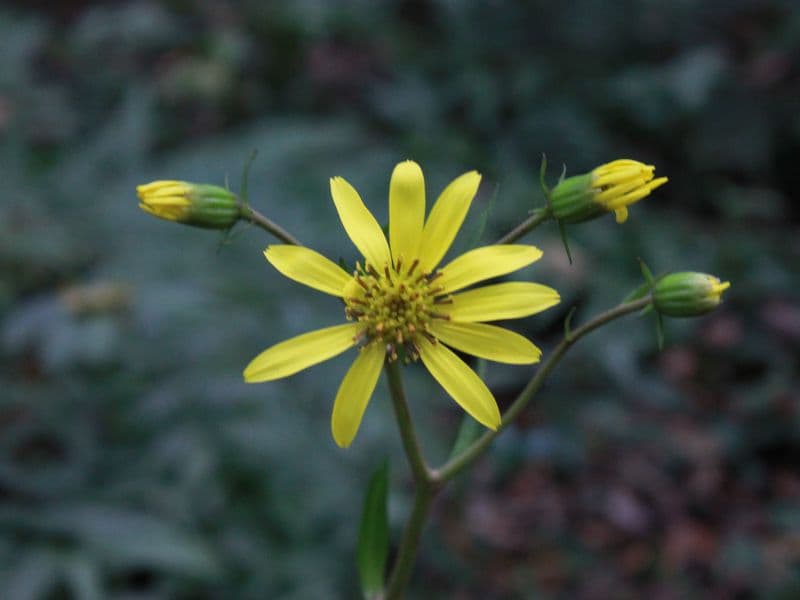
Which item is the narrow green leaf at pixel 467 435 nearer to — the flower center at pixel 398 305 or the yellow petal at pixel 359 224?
the flower center at pixel 398 305

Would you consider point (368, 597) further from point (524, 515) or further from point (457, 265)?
point (524, 515)

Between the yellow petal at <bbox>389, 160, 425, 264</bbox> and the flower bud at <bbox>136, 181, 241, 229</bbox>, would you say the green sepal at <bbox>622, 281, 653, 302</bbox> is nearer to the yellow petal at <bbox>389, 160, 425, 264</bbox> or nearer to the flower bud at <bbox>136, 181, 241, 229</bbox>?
the yellow petal at <bbox>389, 160, 425, 264</bbox>

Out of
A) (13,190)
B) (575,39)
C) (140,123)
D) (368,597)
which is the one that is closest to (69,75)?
(140,123)

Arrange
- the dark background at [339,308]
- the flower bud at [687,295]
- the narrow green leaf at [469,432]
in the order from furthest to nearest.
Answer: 1. the dark background at [339,308]
2. the narrow green leaf at [469,432]
3. the flower bud at [687,295]

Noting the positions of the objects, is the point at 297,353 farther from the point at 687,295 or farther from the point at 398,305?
the point at 687,295

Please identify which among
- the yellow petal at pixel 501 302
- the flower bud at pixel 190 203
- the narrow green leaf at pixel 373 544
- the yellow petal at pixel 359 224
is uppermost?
the flower bud at pixel 190 203

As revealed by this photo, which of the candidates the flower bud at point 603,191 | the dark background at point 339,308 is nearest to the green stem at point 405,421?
the flower bud at point 603,191

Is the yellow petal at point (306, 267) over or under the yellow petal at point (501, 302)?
over
